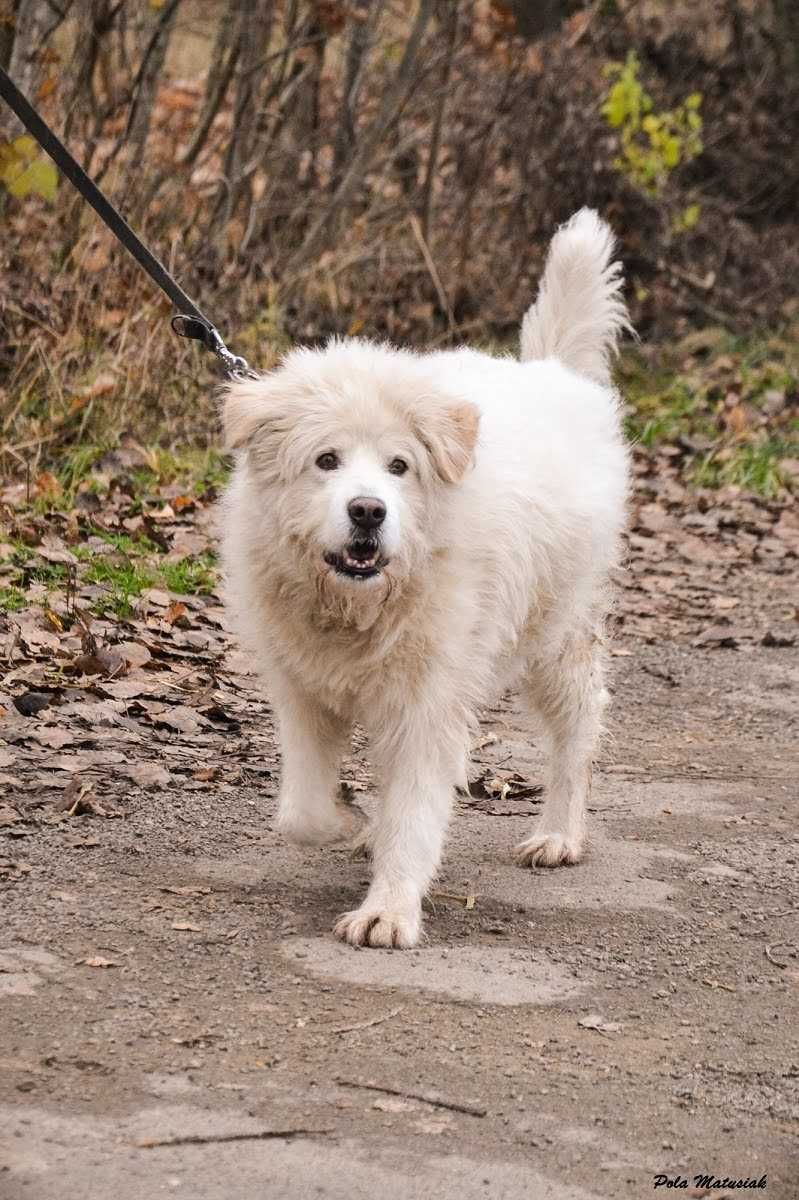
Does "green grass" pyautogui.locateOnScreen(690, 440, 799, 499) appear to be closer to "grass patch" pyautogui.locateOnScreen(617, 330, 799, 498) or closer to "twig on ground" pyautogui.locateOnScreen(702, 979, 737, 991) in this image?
"grass patch" pyautogui.locateOnScreen(617, 330, 799, 498)

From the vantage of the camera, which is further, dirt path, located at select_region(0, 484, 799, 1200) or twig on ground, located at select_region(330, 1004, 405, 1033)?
twig on ground, located at select_region(330, 1004, 405, 1033)

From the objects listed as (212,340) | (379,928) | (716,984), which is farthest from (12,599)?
(716,984)

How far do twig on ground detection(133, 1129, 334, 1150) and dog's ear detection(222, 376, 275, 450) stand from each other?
2.08 meters

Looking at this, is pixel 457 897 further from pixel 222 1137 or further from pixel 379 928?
pixel 222 1137

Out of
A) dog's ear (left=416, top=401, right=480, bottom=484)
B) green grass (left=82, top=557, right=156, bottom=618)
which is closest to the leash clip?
dog's ear (left=416, top=401, right=480, bottom=484)

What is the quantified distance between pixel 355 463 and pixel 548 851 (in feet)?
4.70

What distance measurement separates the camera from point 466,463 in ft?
14.7

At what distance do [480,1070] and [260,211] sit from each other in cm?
902

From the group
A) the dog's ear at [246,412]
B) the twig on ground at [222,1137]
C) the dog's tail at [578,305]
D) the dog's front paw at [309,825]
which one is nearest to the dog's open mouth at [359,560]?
the dog's ear at [246,412]

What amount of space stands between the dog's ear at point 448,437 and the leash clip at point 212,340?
2.89ft

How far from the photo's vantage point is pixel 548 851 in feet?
16.5

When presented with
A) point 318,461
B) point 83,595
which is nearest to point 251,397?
point 318,461

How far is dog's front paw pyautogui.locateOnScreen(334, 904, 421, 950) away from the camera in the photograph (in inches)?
165

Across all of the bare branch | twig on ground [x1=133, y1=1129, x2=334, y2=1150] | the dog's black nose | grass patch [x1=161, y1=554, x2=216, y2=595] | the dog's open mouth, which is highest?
the bare branch
